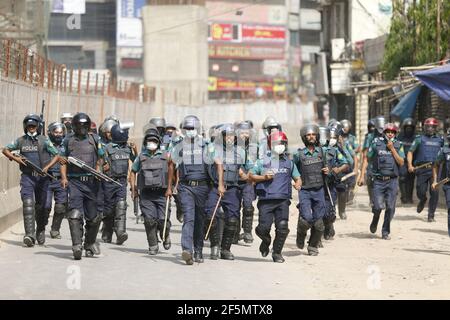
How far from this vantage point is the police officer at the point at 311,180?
15344 mm

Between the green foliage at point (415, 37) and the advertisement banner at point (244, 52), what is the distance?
277 feet

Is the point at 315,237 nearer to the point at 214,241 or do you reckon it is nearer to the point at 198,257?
the point at 214,241

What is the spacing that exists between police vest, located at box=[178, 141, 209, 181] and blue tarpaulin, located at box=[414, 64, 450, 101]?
816cm

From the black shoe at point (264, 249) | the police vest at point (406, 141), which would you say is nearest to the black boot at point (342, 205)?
the police vest at point (406, 141)

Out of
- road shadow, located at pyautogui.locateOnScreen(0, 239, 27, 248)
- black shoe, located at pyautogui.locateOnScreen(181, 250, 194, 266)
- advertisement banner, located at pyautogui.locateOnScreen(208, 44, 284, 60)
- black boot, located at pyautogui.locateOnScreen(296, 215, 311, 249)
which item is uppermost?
advertisement banner, located at pyautogui.locateOnScreen(208, 44, 284, 60)

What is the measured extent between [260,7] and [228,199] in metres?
113

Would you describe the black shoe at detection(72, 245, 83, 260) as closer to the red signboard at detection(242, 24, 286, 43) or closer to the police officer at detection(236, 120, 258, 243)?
the police officer at detection(236, 120, 258, 243)

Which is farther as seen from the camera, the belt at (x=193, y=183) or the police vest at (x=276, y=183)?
the police vest at (x=276, y=183)

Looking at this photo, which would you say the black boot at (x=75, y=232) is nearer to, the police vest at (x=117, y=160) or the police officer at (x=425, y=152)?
the police vest at (x=117, y=160)

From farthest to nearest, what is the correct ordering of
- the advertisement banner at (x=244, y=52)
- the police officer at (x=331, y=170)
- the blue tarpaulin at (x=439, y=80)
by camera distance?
the advertisement banner at (x=244, y=52) < the blue tarpaulin at (x=439, y=80) < the police officer at (x=331, y=170)

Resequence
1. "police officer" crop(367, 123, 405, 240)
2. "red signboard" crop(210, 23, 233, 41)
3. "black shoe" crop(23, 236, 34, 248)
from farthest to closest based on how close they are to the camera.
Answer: "red signboard" crop(210, 23, 233, 41)
"police officer" crop(367, 123, 405, 240)
"black shoe" crop(23, 236, 34, 248)

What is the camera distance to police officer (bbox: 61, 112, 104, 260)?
46.4 ft

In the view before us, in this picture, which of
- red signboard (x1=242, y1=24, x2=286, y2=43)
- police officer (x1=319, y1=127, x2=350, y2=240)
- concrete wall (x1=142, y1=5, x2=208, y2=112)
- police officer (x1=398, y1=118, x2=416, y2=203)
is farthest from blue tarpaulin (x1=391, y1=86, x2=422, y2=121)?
red signboard (x1=242, y1=24, x2=286, y2=43)
